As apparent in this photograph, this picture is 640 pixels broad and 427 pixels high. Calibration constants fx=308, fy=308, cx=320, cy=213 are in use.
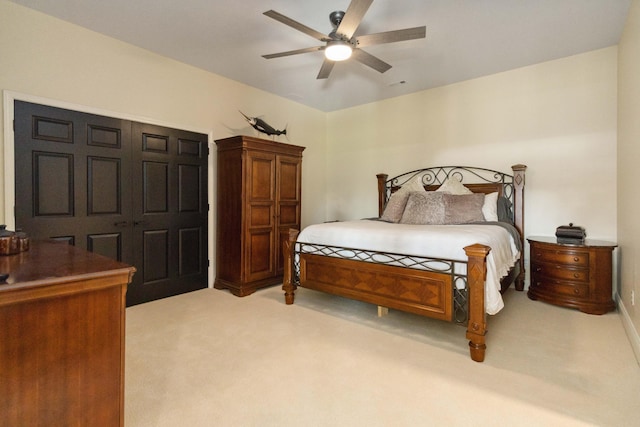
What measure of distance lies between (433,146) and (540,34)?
1.79m

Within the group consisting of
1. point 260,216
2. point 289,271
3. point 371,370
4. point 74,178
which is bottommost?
point 371,370

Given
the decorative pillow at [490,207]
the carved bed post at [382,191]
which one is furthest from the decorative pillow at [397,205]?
the decorative pillow at [490,207]

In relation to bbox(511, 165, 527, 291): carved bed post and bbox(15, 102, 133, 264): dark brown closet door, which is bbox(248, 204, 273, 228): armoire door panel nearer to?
bbox(15, 102, 133, 264): dark brown closet door

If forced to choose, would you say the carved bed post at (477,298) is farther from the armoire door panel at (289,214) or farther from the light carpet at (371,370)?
the armoire door panel at (289,214)

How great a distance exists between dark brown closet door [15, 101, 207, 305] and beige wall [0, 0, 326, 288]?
0.48 feet

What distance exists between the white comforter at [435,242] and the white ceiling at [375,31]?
76.3 inches

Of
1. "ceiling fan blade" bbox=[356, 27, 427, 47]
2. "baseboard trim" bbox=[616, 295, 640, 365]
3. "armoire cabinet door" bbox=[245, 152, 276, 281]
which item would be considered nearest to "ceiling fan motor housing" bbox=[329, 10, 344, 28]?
"ceiling fan blade" bbox=[356, 27, 427, 47]

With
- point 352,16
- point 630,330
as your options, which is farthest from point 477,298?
point 352,16

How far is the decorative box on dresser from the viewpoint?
3.04 meters

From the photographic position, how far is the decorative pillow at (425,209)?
12.0 feet

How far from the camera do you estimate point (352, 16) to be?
2.20 metres

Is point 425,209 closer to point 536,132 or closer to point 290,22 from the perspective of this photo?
point 536,132

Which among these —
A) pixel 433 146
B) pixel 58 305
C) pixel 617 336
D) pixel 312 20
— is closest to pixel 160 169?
pixel 312 20

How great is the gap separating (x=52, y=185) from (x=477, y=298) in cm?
377
